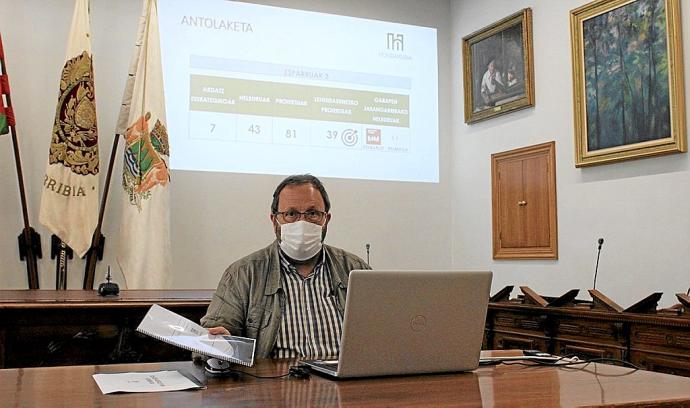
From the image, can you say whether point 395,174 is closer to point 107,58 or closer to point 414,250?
point 414,250

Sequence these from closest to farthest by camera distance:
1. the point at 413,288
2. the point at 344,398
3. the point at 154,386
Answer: the point at 344,398 < the point at 154,386 < the point at 413,288

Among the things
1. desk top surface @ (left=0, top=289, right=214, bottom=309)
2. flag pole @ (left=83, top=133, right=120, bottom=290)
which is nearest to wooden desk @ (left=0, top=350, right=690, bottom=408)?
desk top surface @ (left=0, top=289, right=214, bottom=309)

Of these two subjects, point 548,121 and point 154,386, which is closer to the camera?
point 154,386

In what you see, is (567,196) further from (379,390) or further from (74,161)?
(379,390)

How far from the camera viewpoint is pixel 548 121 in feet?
15.8

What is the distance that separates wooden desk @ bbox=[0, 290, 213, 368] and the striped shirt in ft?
3.70

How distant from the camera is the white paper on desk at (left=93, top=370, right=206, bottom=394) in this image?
5.02 feet

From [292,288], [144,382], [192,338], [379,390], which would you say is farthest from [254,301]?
[379,390]

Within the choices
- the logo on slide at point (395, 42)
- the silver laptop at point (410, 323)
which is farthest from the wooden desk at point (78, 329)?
the logo on slide at point (395, 42)

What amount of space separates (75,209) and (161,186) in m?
0.52

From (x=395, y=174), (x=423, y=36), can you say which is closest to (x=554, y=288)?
(x=395, y=174)

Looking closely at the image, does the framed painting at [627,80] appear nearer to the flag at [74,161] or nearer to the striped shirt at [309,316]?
the striped shirt at [309,316]

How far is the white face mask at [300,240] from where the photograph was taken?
234 centimetres

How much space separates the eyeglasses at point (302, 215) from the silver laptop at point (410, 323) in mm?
666
